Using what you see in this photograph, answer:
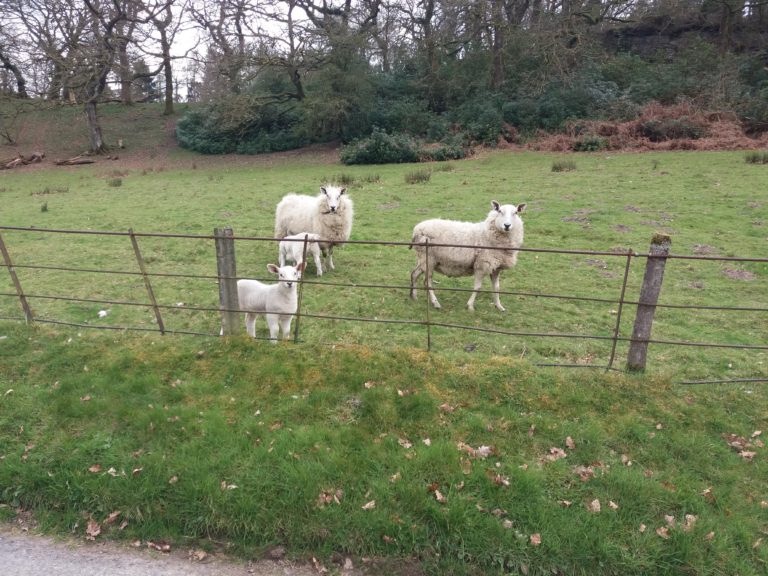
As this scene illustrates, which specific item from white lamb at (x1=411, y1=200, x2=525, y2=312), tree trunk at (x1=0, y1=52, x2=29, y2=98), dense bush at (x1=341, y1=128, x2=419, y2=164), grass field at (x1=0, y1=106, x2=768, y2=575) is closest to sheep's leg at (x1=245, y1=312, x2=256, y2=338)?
grass field at (x1=0, y1=106, x2=768, y2=575)

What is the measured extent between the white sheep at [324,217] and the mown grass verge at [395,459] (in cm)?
558

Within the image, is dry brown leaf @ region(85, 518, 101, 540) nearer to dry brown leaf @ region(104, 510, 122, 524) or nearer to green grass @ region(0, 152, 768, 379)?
dry brown leaf @ region(104, 510, 122, 524)

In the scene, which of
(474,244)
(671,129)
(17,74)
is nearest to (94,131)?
(17,74)

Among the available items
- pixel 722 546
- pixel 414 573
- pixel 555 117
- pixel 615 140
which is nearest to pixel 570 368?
pixel 722 546

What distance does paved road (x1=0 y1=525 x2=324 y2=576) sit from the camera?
3711 millimetres

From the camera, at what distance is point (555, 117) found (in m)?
28.1

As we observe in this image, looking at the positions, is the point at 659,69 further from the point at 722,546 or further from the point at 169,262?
the point at 722,546

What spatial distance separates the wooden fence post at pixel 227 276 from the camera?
594 cm

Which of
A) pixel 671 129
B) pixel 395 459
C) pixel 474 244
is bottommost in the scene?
pixel 395 459

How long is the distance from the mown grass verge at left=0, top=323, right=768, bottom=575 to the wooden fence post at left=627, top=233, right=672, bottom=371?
Answer: 0.35m

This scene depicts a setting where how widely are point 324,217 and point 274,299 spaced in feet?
15.7

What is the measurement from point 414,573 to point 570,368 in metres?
2.94

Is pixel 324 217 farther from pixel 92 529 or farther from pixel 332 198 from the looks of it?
pixel 92 529

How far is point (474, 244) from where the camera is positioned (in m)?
8.95
